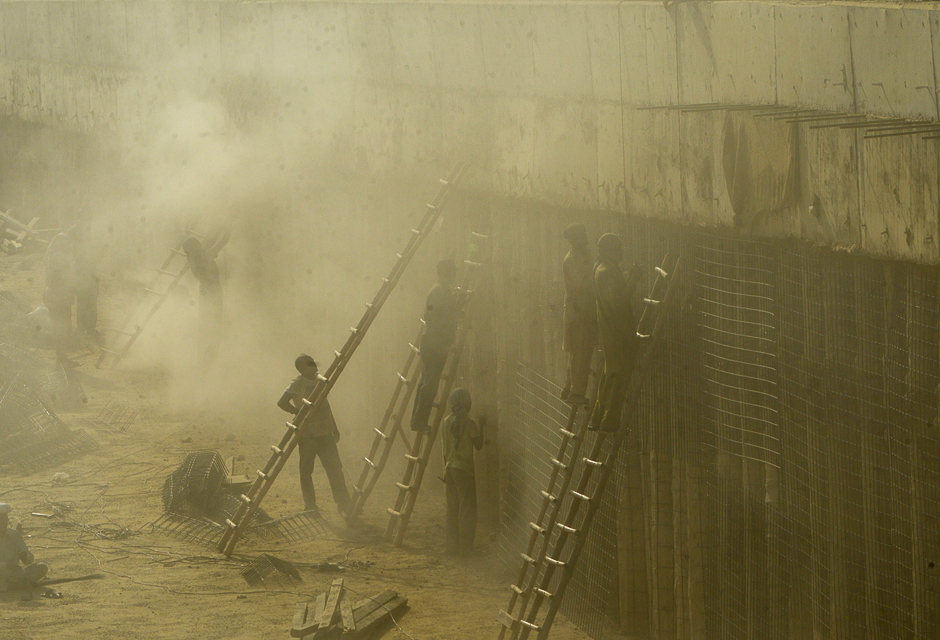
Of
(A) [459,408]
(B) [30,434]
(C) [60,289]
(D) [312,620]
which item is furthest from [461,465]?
(C) [60,289]

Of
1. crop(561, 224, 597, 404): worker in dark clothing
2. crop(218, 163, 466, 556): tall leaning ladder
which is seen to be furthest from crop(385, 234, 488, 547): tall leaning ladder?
crop(561, 224, 597, 404): worker in dark clothing

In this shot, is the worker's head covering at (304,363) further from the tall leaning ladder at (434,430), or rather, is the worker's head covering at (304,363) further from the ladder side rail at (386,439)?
the tall leaning ladder at (434,430)

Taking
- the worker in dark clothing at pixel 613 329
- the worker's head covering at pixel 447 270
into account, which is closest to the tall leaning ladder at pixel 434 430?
the worker's head covering at pixel 447 270

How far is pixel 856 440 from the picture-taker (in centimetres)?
607

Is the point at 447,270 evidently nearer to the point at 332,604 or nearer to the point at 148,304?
the point at 332,604

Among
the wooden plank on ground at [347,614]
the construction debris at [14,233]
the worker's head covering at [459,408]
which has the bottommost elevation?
the wooden plank on ground at [347,614]

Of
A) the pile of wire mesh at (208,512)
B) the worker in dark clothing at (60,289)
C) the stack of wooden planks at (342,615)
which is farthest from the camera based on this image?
the worker in dark clothing at (60,289)

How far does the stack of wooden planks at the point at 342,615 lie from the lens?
8633 mm

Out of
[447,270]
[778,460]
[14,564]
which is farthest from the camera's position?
[447,270]

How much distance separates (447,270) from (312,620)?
12.2ft

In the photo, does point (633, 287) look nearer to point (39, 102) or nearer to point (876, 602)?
point (876, 602)

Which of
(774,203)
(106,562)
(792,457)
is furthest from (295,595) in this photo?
(774,203)

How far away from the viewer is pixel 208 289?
54.5 feet

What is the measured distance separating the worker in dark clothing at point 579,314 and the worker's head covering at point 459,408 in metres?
2.28
